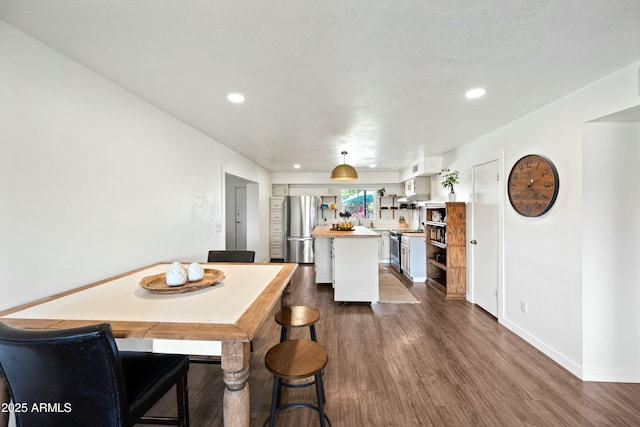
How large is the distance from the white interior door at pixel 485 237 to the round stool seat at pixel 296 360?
2818 millimetres

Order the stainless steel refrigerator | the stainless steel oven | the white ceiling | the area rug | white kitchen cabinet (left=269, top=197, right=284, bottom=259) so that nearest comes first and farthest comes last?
the white ceiling
the area rug
the stainless steel oven
the stainless steel refrigerator
white kitchen cabinet (left=269, top=197, right=284, bottom=259)

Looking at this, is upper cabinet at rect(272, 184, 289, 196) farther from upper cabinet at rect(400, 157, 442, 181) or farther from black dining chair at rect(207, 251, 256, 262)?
black dining chair at rect(207, 251, 256, 262)

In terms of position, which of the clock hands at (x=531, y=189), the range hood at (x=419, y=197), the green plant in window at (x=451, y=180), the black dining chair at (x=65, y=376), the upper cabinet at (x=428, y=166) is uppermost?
the upper cabinet at (x=428, y=166)

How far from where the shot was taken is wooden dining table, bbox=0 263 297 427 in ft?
3.30

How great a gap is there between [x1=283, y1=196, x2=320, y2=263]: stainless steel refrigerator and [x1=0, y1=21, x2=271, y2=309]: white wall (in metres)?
3.80

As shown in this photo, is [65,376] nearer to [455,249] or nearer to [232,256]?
[232,256]

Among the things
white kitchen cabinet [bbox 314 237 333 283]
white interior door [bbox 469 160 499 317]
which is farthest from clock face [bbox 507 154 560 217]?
white kitchen cabinet [bbox 314 237 333 283]

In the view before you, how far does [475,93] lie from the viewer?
218cm

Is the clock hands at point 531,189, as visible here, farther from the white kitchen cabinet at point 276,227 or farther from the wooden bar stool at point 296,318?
the white kitchen cabinet at point 276,227

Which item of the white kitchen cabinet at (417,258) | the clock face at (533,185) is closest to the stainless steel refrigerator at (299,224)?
the white kitchen cabinet at (417,258)

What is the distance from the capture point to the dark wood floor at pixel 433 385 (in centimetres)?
171

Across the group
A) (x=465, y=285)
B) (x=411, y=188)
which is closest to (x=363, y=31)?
(x=465, y=285)

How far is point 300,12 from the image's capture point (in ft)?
4.17

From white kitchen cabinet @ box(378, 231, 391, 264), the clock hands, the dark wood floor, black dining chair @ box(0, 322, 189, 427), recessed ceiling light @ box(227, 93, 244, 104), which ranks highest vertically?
recessed ceiling light @ box(227, 93, 244, 104)
